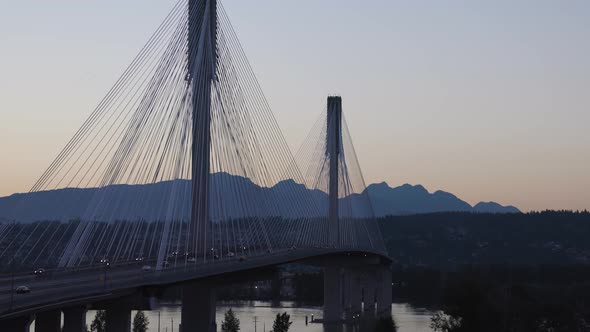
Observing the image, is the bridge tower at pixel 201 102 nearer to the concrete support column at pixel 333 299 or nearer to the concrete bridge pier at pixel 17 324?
the concrete bridge pier at pixel 17 324

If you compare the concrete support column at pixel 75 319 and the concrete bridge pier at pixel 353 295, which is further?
the concrete bridge pier at pixel 353 295

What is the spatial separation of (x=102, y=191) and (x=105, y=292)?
5522 millimetres

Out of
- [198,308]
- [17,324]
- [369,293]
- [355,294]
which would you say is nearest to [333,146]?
[355,294]

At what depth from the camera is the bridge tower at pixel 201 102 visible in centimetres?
3616

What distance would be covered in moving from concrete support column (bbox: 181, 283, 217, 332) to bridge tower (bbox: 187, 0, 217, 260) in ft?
8.03

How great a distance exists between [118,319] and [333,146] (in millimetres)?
52227

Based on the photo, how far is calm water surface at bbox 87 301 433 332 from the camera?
7000 centimetres

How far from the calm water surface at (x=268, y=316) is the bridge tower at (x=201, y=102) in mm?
26018

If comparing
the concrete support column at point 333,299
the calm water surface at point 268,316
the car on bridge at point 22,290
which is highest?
the car on bridge at point 22,290

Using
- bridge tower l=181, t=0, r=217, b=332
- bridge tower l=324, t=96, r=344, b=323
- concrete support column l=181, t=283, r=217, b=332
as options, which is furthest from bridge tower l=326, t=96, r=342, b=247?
bridge tower l=181, t=0, r=217, b=332

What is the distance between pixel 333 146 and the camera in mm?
79812

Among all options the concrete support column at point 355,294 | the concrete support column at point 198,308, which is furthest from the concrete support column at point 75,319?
the concrete support column at point 355,294

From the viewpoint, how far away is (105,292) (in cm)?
2581

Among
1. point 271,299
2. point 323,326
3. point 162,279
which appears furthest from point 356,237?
point 162,279
